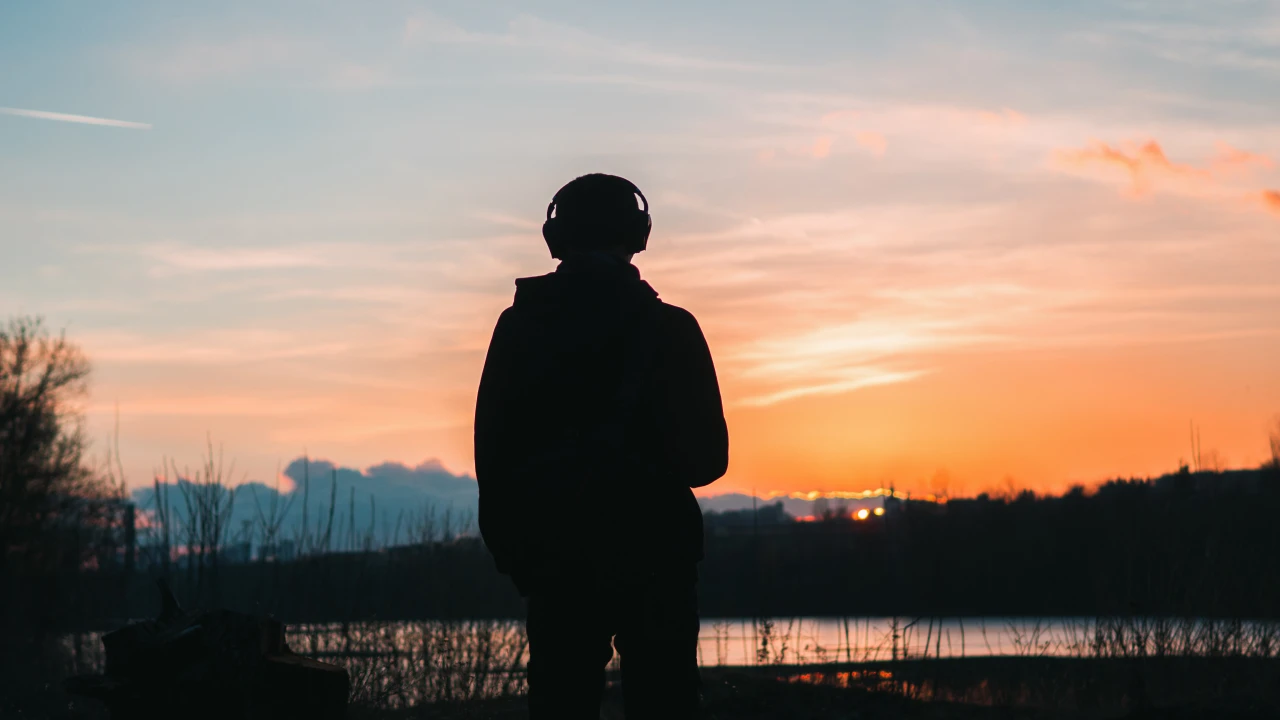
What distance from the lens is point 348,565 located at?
1191cm

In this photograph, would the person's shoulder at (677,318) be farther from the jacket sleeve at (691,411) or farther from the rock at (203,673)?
the rock at (203,673)

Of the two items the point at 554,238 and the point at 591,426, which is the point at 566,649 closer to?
the point at 591,426

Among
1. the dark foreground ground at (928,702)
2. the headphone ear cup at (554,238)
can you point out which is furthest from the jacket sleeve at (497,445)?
the dark foreground ground at (928,702)

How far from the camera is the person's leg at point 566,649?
265 centimetres

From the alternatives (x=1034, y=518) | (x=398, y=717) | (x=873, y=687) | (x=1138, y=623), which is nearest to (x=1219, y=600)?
(x=1138, y=623)

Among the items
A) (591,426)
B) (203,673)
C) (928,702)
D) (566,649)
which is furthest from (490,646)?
(591,426)

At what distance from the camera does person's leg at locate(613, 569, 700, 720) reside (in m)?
2.65

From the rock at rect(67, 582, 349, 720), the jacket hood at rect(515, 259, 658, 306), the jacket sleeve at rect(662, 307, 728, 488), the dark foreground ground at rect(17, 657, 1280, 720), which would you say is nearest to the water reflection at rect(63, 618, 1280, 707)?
the dark foreground ground at rect(17, 657, 1280, 720)

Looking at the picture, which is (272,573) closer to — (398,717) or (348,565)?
(348,565)

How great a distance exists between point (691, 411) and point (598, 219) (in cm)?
58

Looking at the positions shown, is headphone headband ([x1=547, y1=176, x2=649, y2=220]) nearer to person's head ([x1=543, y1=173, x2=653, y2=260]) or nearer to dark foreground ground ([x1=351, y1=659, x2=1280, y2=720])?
person's head ([x1=543, y1=173, x2=653, y2=260])

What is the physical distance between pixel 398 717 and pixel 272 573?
3.12 metres

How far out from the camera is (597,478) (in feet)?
8.72

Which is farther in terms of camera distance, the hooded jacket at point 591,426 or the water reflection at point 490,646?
the water reflection at point 490,646
